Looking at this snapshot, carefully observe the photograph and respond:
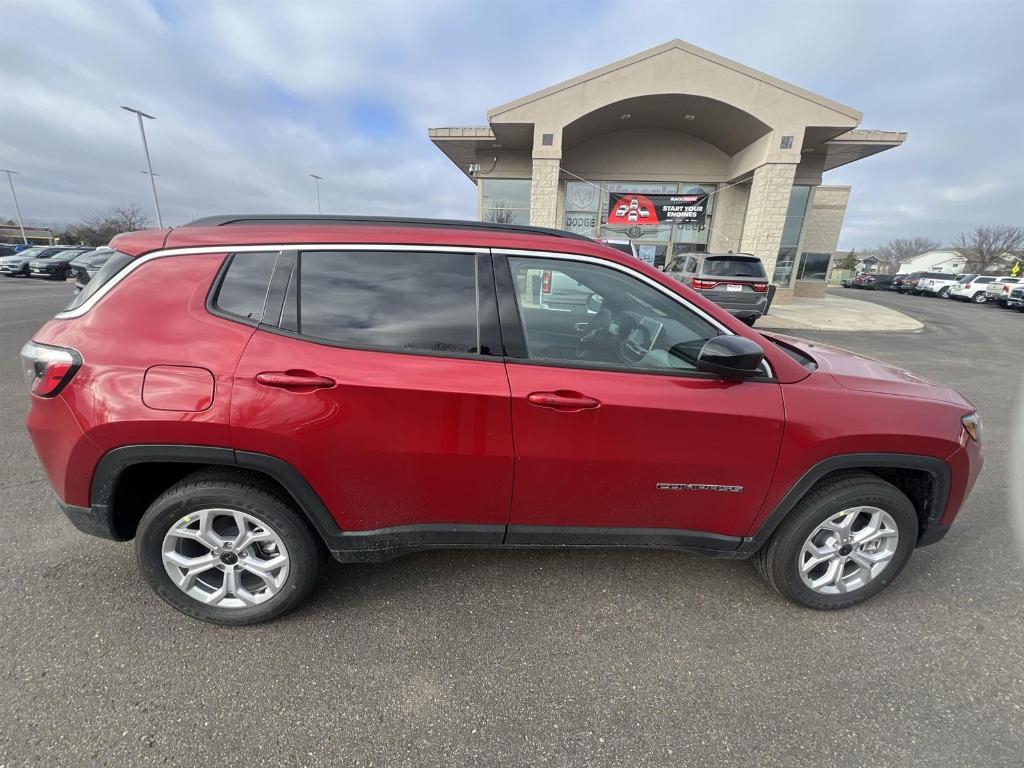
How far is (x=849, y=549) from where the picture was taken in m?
2.26

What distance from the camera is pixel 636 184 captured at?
16109 millimetres

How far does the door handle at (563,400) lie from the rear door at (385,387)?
0.43 feet

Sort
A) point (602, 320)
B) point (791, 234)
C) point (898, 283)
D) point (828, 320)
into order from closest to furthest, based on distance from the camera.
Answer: point (602, 320) < point (828, 320) < point (791, 234) < point (898, 283)

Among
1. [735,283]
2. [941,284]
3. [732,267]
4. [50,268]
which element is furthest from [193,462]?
[941,284]

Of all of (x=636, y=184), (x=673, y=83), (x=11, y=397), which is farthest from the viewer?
(x=636, y=184)

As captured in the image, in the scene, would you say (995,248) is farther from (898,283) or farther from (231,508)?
(231,508)

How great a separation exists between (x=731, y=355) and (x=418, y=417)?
1300mm

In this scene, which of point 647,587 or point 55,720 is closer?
point 55,720

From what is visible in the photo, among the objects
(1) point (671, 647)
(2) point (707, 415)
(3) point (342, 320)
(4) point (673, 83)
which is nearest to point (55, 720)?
(3) point (342, 320)

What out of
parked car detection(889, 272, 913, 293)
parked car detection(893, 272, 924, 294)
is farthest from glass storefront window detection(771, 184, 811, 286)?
parked car detection(889, 272, 913, 293)

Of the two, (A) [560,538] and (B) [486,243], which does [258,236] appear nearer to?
(B) [486,243]

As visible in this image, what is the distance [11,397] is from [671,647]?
23.0 ft

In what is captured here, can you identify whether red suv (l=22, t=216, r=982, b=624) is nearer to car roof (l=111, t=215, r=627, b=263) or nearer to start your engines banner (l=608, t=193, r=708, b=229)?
car roof (l=111, t=215, r=627, b=263)

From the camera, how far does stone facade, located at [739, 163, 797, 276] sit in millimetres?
13422
